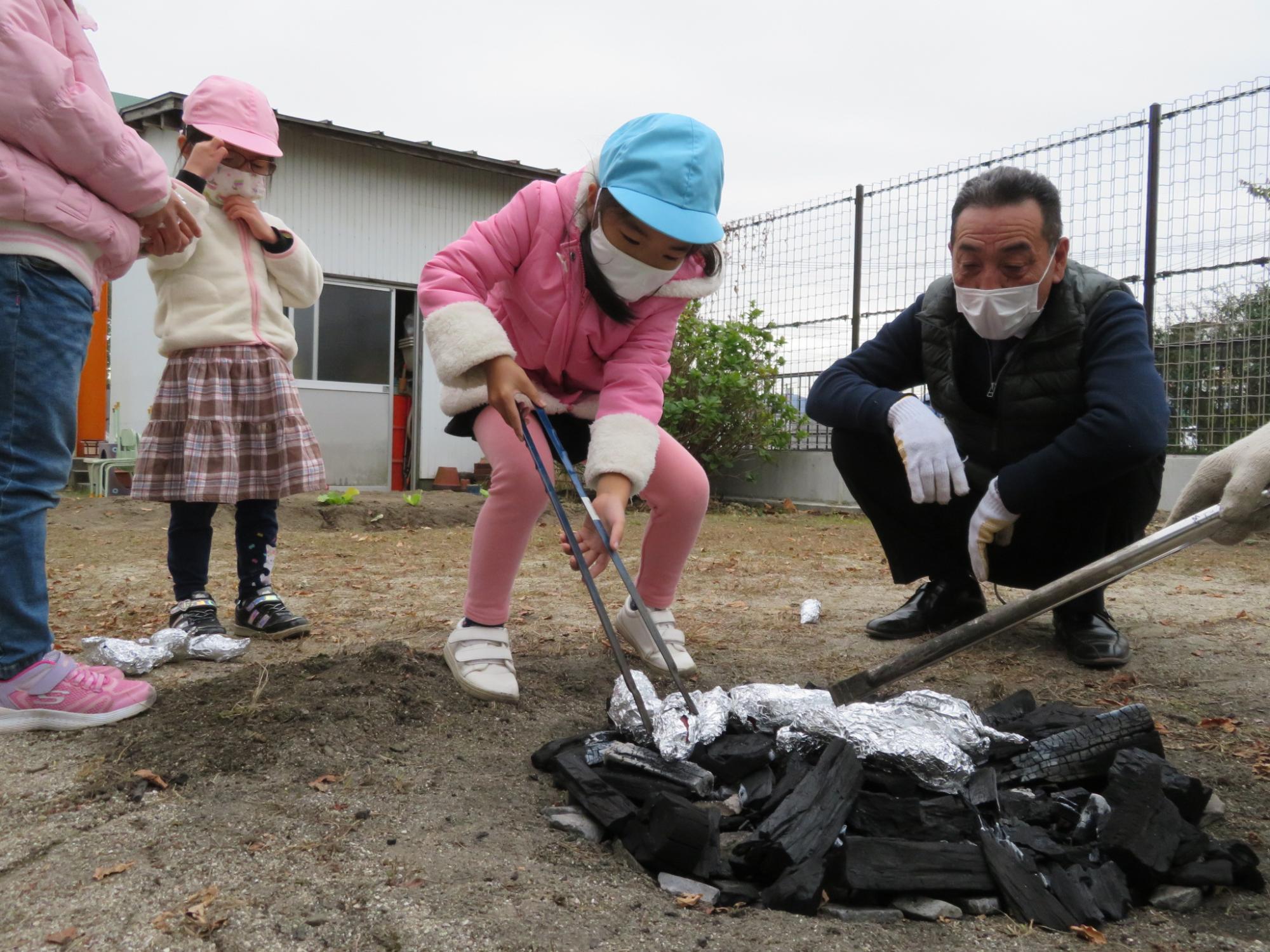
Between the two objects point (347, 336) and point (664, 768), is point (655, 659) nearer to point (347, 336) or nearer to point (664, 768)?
point (664, 768)

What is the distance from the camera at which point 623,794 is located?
165cm

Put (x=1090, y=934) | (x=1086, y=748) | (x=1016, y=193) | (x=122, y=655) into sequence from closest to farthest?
1. (x=1090, y=934)
2. (x=1086, y=748)
3. (x=122, y=655)
4. (x=1016, y=193)

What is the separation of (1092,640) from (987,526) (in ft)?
1.54

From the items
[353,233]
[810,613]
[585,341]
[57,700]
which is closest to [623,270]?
[585,341]

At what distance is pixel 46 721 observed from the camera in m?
1.86

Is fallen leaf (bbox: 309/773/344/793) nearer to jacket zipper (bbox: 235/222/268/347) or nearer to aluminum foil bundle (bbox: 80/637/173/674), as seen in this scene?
aluminum foil bundle (bbox: 80/637/173/674)

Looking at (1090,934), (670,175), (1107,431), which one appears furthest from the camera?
(1107,431)

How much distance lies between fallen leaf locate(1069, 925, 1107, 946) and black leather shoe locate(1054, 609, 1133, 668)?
150cm

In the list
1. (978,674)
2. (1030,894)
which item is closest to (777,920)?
(1030,894)

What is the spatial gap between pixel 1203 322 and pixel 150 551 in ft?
20.1

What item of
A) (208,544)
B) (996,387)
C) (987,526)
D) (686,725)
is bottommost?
(686,725)

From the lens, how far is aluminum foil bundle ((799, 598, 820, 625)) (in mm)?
3303

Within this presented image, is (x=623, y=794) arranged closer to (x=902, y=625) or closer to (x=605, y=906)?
(x=605, y=906)

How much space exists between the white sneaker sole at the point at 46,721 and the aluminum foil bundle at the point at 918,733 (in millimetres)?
1405
